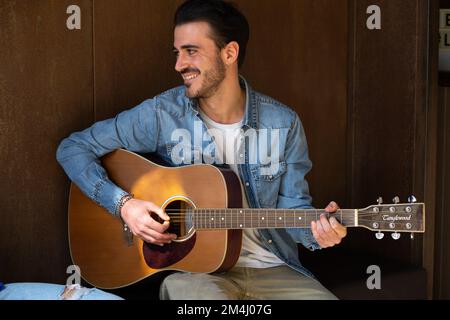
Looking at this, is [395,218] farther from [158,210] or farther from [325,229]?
[158,210]

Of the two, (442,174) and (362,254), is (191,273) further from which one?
(442,174)

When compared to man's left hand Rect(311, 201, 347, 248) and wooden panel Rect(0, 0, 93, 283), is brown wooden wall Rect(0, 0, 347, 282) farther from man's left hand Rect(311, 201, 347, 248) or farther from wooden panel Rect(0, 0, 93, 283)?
man's left hand Rect(311, 201, 347, 248)

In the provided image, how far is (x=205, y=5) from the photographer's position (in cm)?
241

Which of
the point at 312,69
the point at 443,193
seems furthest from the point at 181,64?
the point at 443,193

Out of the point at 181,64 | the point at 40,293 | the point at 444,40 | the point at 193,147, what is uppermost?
the point at 444,40

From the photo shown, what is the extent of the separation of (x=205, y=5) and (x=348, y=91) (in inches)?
38.2

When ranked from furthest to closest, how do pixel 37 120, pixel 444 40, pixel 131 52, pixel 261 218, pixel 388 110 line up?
pixel 444 40, pixel 388 110, pixel 131 52, pixel 37 120, pixel 261 218

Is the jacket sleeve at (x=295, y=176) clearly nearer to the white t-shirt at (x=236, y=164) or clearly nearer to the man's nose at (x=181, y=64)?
the white t-shirt at (x=236, y=164)

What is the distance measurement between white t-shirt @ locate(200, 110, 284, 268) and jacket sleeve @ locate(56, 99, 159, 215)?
0.58 feet

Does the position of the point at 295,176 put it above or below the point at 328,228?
above

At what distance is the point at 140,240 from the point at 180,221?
0.46ft

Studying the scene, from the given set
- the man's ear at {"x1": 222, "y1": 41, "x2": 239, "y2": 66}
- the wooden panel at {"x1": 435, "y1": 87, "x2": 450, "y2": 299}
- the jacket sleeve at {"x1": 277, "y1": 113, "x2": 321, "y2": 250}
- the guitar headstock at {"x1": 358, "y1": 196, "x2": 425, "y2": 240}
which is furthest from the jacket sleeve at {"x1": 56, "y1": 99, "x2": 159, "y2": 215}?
the wooden panel at {"x1": 435, "y1": 87, "x2": 450, "y2": 299}

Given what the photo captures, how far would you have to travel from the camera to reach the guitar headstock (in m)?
2.06

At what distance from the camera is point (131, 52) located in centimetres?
270
